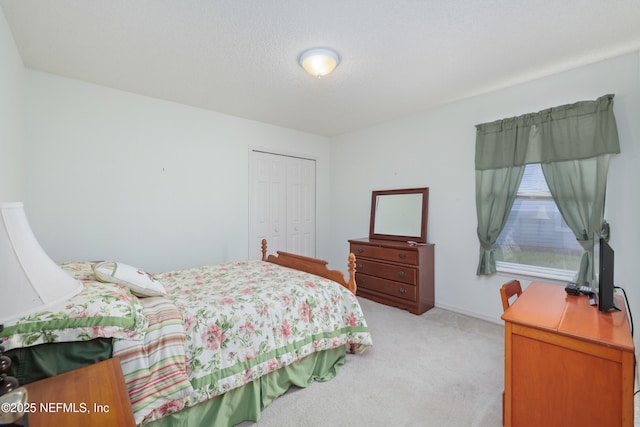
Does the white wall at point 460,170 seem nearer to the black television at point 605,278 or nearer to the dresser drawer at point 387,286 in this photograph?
the dresser drawer at point 387,286

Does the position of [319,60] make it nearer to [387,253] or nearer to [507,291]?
[507,291]

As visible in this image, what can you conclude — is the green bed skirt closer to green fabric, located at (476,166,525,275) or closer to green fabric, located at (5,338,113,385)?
green fabric, located at (5,338,113,385)

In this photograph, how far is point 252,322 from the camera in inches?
71.0

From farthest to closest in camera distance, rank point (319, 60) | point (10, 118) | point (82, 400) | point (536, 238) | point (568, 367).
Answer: point (536, 238) → point (319, 60) → point (10, 118) → point (568, 367) → point (82, 400)

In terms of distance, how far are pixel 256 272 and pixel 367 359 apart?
4.00 feet

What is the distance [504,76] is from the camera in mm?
2705

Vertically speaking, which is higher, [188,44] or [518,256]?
[188,44]

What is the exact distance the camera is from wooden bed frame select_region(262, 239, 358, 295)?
7.86 feet

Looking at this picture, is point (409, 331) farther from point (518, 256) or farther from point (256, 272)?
point (256, 272)

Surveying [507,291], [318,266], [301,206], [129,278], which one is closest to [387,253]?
[318,266]

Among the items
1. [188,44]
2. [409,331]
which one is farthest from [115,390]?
[409,331]

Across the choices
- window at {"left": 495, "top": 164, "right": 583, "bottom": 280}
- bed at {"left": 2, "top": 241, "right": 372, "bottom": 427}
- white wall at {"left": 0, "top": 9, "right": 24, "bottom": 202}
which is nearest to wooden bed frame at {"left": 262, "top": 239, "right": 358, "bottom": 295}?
bed at {"left": 2, "top": 241, "right": 372, "bottom": 427}

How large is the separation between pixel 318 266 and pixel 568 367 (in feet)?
5.78

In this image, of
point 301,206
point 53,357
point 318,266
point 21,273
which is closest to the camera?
point 21,273
